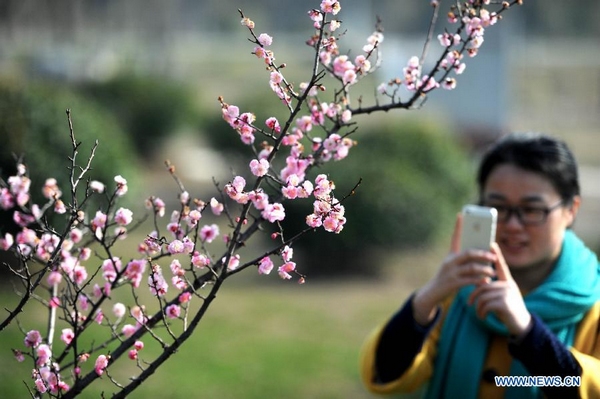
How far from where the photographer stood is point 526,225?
2.35m

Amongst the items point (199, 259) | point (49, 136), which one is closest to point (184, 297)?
point (199, 259)

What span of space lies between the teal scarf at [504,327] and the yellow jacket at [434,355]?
0.02m

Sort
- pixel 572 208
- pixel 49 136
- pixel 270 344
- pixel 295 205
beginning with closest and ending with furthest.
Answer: pixel 572 208, pixel 270 344, pixel 49 136, pixel 295 205

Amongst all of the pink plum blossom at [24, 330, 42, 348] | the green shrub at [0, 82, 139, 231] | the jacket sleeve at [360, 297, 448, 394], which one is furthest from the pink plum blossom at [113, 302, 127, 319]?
the green shrub at [0, 82, 139, 231]

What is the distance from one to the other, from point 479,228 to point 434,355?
0.51m

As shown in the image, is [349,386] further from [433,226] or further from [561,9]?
[561,9]

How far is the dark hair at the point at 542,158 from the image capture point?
238 cm

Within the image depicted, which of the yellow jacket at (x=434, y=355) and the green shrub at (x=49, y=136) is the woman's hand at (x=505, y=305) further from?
the green shrub at (x=49, y=136)

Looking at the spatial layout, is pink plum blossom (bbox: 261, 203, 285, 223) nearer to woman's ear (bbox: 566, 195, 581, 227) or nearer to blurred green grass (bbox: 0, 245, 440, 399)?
woman's ear (bbox: 566, 195, 581, 227)

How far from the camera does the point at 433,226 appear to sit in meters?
8.17

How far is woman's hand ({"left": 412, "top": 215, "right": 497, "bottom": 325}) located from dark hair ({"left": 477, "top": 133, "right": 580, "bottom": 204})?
0.94ft

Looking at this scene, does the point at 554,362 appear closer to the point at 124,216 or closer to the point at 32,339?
the point at 124,216

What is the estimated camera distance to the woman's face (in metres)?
2.35

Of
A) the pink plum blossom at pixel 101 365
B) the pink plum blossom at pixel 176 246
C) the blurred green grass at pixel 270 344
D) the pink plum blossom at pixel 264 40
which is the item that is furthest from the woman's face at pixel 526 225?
the blurred green grass at pixel 270 344
